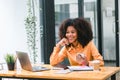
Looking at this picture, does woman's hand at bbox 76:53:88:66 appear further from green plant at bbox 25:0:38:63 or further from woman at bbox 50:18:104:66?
green plant at bbox 25:0:38:63

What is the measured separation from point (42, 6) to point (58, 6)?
0.60 meters

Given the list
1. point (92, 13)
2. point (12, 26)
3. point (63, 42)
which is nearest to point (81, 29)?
point (63, 42)

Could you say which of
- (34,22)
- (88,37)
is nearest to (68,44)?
(88,37)

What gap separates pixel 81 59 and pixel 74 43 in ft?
1.23

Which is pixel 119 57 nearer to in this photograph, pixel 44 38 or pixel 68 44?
pixel 44 38

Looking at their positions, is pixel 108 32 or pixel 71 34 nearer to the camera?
pixel 71 34

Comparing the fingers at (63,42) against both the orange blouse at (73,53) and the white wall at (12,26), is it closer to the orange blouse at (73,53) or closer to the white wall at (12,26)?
the orange blouse at (73,53)

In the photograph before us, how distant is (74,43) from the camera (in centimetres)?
346

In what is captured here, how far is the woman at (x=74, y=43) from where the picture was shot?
3.39 metres

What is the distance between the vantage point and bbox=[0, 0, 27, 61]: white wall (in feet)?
14.8

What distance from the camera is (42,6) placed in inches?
204

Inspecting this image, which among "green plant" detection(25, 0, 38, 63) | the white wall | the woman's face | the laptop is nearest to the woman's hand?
the woman's face

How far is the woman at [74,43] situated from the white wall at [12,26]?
1.31 meters

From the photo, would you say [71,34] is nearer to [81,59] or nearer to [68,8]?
[81,59]
